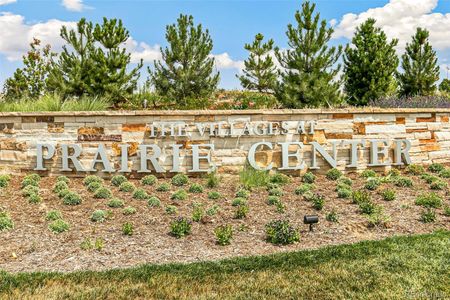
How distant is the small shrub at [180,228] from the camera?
19.3ft

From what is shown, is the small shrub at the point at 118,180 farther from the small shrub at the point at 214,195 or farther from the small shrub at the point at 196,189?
the small shrub at the point at 214,195

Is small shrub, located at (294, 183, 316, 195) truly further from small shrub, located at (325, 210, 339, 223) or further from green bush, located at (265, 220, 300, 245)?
green bush, located at (265, 220, 300, 245)

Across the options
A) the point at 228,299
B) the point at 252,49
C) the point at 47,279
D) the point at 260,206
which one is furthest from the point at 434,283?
the point at 252,49

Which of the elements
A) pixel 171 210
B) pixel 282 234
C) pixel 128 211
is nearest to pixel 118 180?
pixel 128 211

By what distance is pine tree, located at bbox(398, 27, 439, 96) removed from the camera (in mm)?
18688

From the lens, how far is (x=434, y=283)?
439 cm

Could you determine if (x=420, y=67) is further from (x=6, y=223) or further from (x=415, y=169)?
(x=6, y=223)

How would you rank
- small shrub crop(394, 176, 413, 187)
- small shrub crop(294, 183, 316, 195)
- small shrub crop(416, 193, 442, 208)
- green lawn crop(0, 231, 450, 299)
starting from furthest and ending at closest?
small shrub crop(394, 176, 413, 187)
small shrub crop(294, 183, 316, 195)
small shrub crop(416, 193, 442, 208)
green lawn crop(0, 231, 450, 299)

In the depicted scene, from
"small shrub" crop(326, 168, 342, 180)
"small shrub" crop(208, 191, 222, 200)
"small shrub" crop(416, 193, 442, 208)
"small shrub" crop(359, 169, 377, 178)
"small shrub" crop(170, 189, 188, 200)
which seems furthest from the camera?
"small shrub" crop(359, 169, 377, 178)

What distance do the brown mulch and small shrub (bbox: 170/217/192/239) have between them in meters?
0.08

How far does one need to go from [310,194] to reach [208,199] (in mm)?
1619

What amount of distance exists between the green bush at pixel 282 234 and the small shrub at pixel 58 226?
260 centimetres

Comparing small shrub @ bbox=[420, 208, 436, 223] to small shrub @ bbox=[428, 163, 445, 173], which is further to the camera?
small shrub @ bbox=[428, 163, 445, 173]

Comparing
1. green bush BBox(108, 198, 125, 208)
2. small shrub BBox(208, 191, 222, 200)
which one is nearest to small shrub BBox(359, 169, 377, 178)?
small shrub BBox(208, 191, 222, 200)
